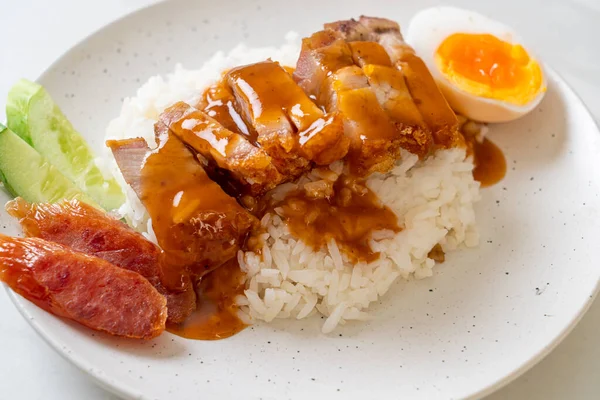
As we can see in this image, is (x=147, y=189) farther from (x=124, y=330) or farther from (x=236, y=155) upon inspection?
(x=124, y=330)

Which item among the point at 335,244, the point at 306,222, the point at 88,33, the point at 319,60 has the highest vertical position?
the point at 319,60

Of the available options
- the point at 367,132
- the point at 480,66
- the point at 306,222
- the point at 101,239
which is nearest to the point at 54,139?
the point at 101,239

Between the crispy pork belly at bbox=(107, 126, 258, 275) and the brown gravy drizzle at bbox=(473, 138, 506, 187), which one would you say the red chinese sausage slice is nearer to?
the crispy pork belly at bbox=(107, 126, 258, 275)

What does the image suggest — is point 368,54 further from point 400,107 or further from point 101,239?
point 101,239

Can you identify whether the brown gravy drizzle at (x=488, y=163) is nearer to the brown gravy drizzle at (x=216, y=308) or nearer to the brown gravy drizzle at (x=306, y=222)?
the brown gravy drizzle at (x=306, y=222)

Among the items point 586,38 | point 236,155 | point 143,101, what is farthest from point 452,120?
point 586,38

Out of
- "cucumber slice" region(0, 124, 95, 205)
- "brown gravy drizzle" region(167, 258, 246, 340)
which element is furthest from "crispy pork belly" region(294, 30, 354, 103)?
"cucumber slice" region(0, 124, 95, 205)

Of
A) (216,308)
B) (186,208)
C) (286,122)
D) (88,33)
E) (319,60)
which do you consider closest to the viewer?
(186,208)
